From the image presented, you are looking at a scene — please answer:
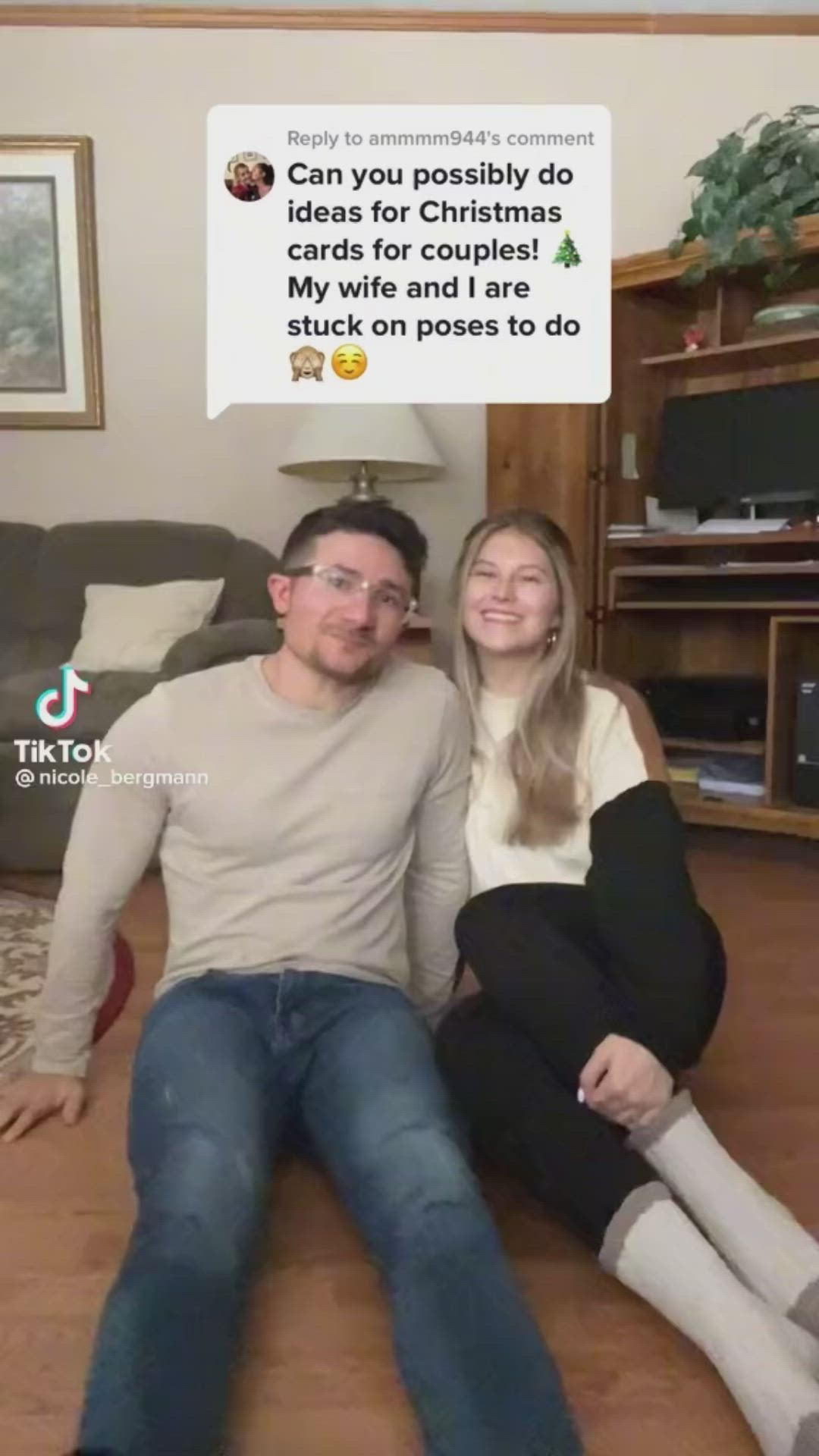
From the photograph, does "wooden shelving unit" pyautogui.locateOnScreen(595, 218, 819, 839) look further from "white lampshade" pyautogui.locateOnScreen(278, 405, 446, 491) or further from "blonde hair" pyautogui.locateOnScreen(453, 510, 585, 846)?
"blonde hair" pyautogui.locateOnScreen(453, 510, 585, 846)

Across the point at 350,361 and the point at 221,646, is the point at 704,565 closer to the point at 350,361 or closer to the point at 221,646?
the point at 221,646

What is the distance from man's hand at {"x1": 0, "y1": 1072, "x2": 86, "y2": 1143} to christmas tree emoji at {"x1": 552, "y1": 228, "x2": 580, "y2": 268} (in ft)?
3.02

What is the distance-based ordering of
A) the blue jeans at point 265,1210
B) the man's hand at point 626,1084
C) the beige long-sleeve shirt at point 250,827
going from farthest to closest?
the beige long-sleeve shirt at point 250,827 → the man's hand at point 626,1084 → the blue jeans at point 265,1210

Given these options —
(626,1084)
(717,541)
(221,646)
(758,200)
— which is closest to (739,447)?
(717,541)

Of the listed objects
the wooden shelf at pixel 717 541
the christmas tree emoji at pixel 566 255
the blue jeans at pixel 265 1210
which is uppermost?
the christmas tree emoji at pixel 566 255

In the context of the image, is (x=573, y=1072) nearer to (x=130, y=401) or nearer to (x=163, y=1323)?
(x=163, y=1323)

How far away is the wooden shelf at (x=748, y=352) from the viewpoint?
2395 mm

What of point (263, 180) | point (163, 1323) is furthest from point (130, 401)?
point (163, 1323)

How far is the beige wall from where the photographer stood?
2.73 meters

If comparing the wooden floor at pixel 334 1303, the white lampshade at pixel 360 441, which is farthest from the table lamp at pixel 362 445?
the wooden floor at pixel 334 1303

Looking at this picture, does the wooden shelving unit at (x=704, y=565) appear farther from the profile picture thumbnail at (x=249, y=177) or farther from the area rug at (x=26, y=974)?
the profile picture thumbnail at (x=249, y=177)

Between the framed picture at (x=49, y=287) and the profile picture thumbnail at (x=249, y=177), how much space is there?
194 centimetres

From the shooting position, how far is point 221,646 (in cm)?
214

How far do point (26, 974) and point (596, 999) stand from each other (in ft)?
3.23
